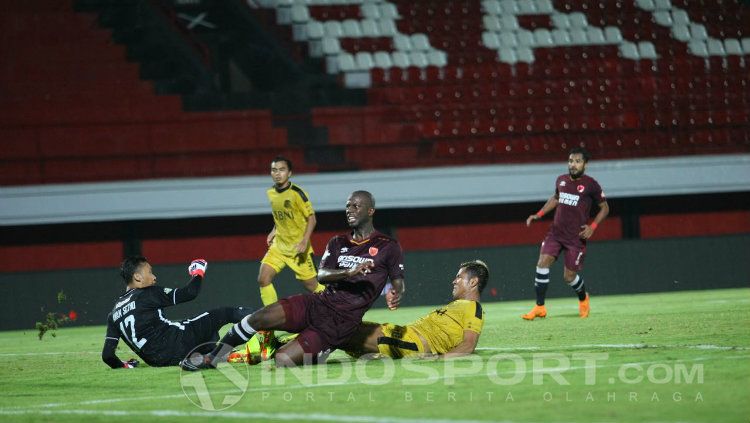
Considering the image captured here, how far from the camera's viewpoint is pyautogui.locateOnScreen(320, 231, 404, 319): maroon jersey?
28.2 feet

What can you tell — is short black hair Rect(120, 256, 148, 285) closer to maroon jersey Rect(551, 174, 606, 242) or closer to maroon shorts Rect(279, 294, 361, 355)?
maroon shorts Rect(279, 294, 361, 355)

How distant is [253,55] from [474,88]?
4.38 m

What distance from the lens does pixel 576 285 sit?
14.2 m

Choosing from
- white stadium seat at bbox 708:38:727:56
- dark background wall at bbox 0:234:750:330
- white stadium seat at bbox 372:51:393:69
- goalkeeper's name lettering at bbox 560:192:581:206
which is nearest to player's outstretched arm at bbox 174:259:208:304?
goalkeeper's name lettering at bbox 560:192:581:206

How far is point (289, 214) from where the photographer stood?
42.7 ft

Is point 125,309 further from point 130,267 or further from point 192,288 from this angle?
point 192,288

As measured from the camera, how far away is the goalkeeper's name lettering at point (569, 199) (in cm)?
1438

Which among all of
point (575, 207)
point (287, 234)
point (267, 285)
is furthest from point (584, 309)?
point (267, 285)

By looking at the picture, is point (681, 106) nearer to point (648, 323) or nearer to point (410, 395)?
point (648, 323)

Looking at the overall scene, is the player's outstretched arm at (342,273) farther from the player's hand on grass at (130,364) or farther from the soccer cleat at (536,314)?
the soccer cleat at (536,314)

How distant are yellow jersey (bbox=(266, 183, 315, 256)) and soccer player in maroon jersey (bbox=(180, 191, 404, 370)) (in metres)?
4.12

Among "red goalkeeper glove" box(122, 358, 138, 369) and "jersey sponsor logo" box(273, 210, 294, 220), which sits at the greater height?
"jersey sponsor logo" box(273, 210, 294, 220)

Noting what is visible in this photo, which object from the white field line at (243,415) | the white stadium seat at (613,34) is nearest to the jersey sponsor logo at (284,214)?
the white field line at (243,415)

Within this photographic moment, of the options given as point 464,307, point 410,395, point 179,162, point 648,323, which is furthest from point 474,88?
point 410,395
